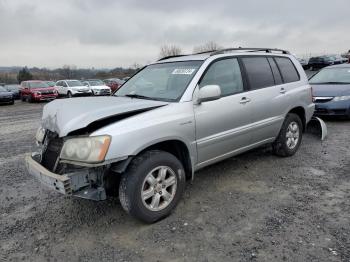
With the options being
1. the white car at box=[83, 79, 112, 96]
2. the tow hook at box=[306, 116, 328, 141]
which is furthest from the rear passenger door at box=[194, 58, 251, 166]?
the white car at box=[83, 79, 112, 96]

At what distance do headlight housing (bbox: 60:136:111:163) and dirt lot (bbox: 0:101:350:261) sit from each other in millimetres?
848

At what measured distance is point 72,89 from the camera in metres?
23.7

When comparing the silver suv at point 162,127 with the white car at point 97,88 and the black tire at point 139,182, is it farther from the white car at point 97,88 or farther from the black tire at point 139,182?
the white car at point 97,88

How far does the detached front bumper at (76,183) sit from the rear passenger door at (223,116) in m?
1.30

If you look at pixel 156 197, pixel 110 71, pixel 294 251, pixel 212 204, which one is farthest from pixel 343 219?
pixel 110 71

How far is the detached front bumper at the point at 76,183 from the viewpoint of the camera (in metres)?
3.03

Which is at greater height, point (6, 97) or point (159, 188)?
point (6, 97)

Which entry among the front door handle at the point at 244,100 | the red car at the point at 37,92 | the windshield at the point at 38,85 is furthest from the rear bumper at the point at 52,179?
the windshield at the point at 38,85

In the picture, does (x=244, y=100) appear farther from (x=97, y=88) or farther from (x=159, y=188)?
(x=97, y=88)

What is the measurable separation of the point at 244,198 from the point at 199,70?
1.68m

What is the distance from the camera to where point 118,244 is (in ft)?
10.3

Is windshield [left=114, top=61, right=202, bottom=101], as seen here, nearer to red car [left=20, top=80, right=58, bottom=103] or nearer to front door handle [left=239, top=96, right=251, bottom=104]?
front door handle [left=239, top=96, right=251, bottom=104]

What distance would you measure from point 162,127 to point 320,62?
3860 cm

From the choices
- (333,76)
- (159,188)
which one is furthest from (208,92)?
(333,76)
